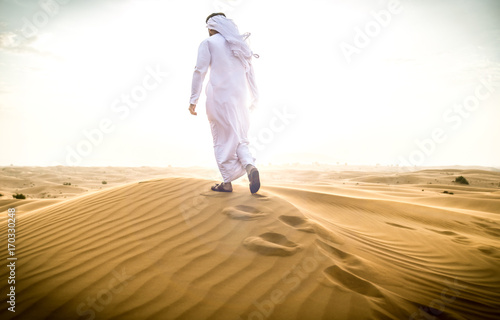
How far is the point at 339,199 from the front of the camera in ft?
15.1

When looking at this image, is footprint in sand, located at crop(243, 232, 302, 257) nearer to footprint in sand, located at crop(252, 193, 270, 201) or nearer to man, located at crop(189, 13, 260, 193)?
footprint in sand, located at crop(252, 193, 270, 201)

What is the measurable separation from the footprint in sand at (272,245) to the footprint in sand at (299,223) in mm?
287

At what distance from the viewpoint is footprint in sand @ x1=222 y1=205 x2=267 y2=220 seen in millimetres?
2777

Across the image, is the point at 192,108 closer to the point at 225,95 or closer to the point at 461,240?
the point at 225,95

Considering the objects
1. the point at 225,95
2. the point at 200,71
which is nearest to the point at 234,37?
the point at 200,71

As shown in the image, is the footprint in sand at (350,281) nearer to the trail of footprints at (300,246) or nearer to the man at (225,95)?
the trail of footprints at (300,246)

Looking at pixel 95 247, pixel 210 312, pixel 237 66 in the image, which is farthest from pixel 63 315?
pixel 237 66

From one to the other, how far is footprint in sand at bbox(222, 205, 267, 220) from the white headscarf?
7.24 feet

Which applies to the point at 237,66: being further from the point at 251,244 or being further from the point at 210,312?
the point at 210,312

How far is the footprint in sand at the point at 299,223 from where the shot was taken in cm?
258

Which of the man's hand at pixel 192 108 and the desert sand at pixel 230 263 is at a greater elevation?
the man's hand at pixel 192 108

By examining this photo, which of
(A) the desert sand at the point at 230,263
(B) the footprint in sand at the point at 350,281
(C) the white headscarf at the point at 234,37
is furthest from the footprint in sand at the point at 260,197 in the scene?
(C) the white headscarf at the point at 234,37

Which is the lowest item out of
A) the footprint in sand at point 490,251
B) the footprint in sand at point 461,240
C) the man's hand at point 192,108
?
the footprint in sand at point 490,251

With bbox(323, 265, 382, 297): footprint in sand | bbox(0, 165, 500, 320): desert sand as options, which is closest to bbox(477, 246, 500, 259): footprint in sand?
bbox(0, 165, 500, 320): desert sand
